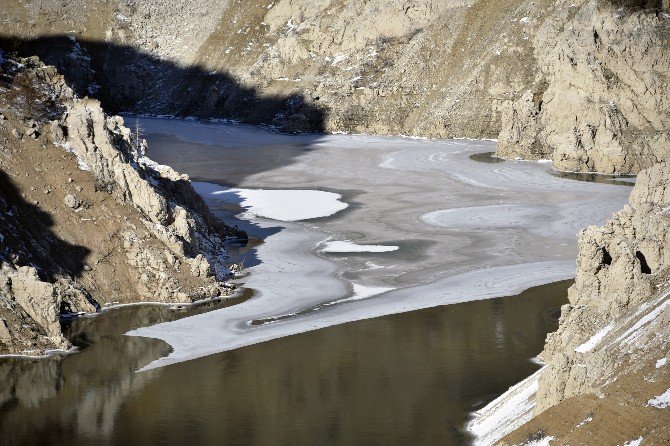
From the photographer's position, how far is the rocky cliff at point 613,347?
15.4 meters

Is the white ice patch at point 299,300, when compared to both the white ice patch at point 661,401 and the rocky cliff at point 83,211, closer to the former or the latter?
the rocky cliff at point 83,211

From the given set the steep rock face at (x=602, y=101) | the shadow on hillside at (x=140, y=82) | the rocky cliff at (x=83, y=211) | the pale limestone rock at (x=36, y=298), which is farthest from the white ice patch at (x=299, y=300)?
the shadow on hillside at (x=140, y=82)

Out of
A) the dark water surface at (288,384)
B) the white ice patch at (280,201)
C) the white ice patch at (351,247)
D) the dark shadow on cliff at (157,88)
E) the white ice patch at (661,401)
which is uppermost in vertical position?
the dark shadow on cliff at (157,88)

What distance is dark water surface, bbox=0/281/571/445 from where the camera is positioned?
21.3m

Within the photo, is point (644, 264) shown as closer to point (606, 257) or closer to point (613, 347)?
point (606, 257)

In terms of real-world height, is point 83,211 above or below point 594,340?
above

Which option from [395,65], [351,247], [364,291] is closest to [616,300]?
[364,291]

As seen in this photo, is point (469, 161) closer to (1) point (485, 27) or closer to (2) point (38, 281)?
(1) point (485, 27)

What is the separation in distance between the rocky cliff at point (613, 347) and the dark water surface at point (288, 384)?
169 centimetres

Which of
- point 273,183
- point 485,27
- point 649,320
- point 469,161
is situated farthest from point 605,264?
point 485,27

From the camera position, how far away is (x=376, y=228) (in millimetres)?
44188

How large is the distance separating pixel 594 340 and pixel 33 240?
18.7 m

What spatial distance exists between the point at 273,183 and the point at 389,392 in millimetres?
36759

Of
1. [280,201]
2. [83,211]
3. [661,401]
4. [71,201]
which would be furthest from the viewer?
[280,201]
